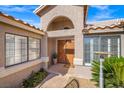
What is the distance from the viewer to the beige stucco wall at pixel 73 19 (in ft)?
29.5

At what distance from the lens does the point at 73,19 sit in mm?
9539

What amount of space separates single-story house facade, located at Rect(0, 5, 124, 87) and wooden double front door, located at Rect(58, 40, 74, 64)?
136cm

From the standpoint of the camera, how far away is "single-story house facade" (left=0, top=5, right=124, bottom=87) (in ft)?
20.9

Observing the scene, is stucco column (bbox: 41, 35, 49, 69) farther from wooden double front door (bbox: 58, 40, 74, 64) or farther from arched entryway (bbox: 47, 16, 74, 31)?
wooden double front door (bbox: 58, 40, 74, 64)

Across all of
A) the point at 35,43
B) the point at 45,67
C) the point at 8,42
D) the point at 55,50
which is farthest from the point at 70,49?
the point at 8,42

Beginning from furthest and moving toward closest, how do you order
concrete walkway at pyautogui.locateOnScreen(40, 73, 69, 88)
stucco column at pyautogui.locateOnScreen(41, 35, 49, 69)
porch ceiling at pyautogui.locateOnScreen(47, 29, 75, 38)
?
stucco column at pyautogui.locateOnScreen(41, 35, 49, 69) → porch ceiling at pyautogui.locateOnScreen(47, 29, 75, 38) → concrete walkway at pyautogui.locateOnScreen(40, 73, 69, 88)

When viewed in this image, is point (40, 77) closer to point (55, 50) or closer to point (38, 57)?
point (38, 57)

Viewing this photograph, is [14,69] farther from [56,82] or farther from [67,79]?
[67,79]

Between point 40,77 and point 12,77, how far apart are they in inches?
96.8

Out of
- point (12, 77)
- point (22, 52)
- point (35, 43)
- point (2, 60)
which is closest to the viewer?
point (2, 60)

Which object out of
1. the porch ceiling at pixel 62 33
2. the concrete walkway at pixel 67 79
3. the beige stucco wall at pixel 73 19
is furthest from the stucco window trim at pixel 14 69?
the beige stucco wall at pixel 73 19

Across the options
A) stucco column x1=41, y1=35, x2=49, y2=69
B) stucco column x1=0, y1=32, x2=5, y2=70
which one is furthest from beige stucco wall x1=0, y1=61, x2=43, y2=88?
stucco column x1=41, y1=35, x2=49, y2=69

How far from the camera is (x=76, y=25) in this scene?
923 cm

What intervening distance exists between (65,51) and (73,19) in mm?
4429
